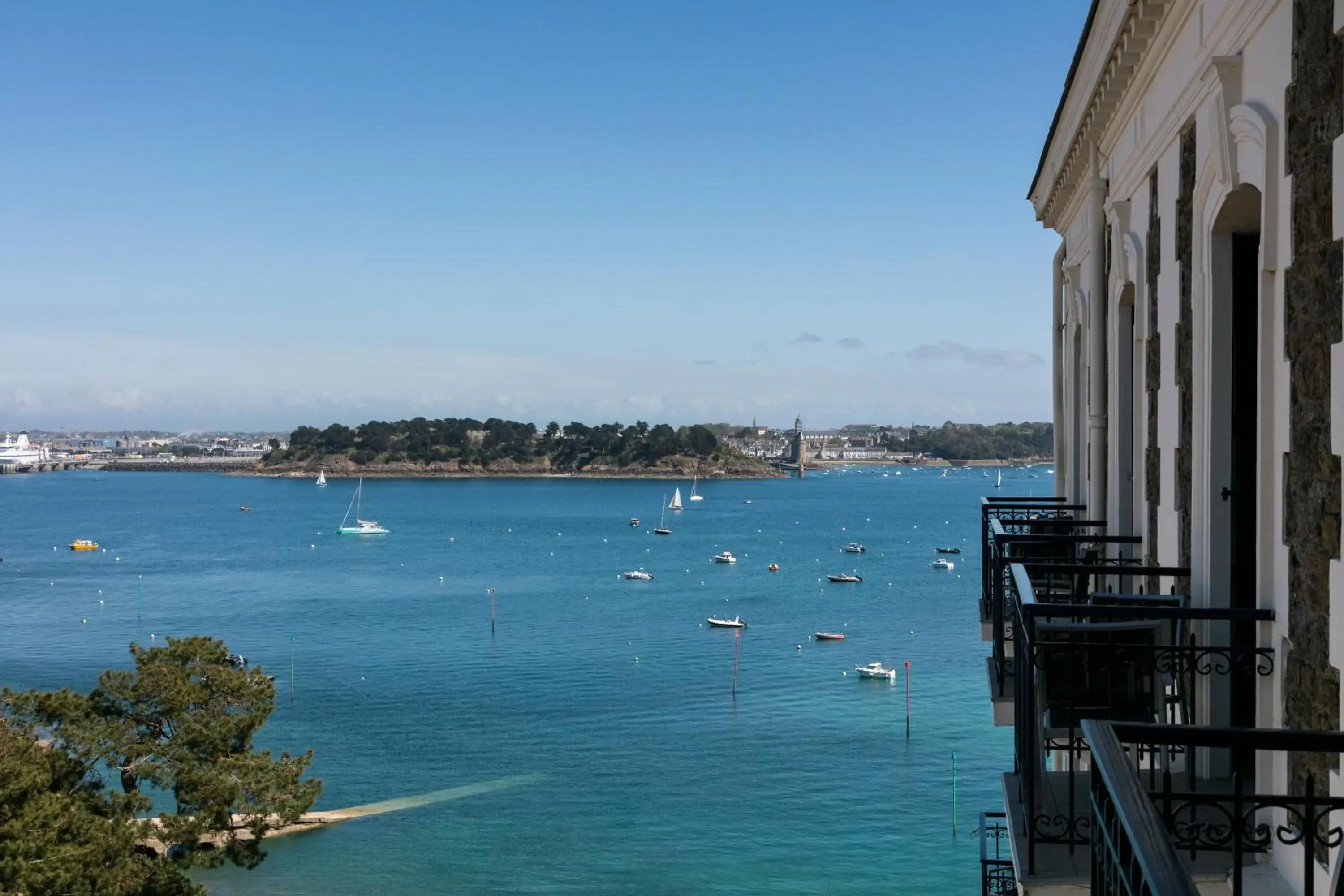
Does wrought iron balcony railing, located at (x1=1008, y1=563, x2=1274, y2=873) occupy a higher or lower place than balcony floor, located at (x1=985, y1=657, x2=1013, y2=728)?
higher

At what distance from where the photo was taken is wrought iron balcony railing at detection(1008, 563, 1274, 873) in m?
5.36

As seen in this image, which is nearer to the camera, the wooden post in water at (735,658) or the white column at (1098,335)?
the white column at (1098,335)

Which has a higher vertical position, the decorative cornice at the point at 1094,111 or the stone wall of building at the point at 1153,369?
the decorative cornice at the point at 1094,111

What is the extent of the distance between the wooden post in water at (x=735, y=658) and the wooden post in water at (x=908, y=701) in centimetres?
665

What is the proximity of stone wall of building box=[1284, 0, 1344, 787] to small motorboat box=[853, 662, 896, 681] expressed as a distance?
48.1 meters

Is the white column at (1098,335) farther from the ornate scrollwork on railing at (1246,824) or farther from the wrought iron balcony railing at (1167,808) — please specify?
the wrought iron balcony railing at (1167,808)

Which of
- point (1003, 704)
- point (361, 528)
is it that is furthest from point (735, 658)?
point (361, 528)

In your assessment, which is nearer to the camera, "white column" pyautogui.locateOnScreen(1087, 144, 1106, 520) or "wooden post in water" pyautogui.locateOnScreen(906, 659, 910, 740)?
"white column" pyautogui.locateOnScreen(1087, 144, 1106, 520)

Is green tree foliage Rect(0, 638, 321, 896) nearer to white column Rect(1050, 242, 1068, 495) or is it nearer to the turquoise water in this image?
the turquoise water

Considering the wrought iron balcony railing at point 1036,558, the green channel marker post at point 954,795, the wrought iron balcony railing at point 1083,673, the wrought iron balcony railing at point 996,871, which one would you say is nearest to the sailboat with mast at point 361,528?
the green channel marker post at point 954,795

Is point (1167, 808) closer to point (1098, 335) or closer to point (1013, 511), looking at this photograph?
point (1098, 335)

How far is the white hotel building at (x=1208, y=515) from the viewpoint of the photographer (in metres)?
4.19

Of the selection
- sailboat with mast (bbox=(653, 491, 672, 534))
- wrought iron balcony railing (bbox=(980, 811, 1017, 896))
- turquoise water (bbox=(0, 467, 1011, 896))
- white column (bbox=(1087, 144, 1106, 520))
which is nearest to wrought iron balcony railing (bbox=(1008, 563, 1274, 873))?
wrought iron balcony railing (bbox=(980, 811, 1017, 896))

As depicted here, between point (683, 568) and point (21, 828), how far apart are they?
78930 millimetres
